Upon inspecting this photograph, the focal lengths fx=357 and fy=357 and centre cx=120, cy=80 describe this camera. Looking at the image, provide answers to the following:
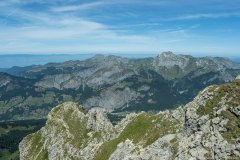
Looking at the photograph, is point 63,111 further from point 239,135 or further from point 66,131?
point 239,135

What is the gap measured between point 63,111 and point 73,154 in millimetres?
42202

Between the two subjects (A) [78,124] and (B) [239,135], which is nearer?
(B) [239,135]

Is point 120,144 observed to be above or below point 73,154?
above

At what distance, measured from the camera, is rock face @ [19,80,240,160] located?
238ft

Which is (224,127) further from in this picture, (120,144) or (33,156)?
(33,156)

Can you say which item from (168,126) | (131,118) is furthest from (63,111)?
(168,126)

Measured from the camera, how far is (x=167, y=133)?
312 ft

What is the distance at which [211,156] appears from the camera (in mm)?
70812

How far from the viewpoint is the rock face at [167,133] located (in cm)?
7244

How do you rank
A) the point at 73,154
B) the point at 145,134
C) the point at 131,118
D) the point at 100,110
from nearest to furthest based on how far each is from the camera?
1. the point at 145,134
2. the point at 131,118
3. the point at 73,154
4. the point at 100,110

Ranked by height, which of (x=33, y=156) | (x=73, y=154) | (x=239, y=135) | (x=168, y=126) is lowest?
(x=33, y=156)

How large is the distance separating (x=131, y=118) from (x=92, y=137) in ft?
76.0

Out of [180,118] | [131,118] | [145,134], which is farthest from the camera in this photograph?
[131,118]

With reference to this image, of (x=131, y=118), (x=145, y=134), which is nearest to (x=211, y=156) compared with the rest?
(x=145, y=134)
